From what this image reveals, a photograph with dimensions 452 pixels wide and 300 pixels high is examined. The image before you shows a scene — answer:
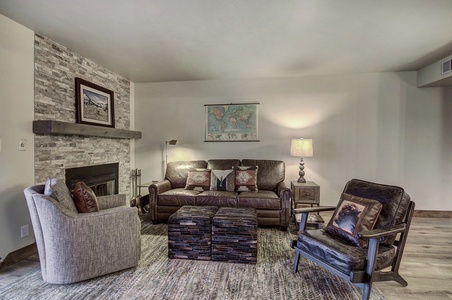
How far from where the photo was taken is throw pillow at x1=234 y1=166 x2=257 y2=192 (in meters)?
3.75

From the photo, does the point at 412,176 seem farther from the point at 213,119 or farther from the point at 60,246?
the point at 60,246

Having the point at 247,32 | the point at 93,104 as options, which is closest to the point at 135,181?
the point at 93,104

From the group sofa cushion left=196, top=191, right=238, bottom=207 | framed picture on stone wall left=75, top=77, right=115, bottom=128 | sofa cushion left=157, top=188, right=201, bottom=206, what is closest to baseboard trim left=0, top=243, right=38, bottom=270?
sofa cushion left=157, top=188, right=201, bottom=206

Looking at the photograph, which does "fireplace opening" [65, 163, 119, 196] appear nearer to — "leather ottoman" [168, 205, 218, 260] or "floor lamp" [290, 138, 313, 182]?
"leather ottoman" [168, 205, 218, 260]

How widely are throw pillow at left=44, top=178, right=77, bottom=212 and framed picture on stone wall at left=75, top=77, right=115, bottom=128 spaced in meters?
1.51

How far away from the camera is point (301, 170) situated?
4.04 meters

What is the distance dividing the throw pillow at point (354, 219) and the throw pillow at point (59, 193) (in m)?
2.42

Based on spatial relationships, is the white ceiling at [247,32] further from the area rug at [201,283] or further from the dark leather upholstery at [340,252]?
the area rug at [201,283]

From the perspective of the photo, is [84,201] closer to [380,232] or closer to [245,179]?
[245,179]

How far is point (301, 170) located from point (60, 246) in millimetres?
3486

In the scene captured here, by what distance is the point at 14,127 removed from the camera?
7.99 feet

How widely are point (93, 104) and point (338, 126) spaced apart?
13.8ft

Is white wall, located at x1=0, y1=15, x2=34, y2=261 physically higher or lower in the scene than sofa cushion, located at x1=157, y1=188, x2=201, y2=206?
higher

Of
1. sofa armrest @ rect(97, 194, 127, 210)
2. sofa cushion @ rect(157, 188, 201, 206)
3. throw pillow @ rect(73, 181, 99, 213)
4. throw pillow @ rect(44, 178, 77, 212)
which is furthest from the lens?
sofa cushion @ rect(157, 188, 201, 206)
